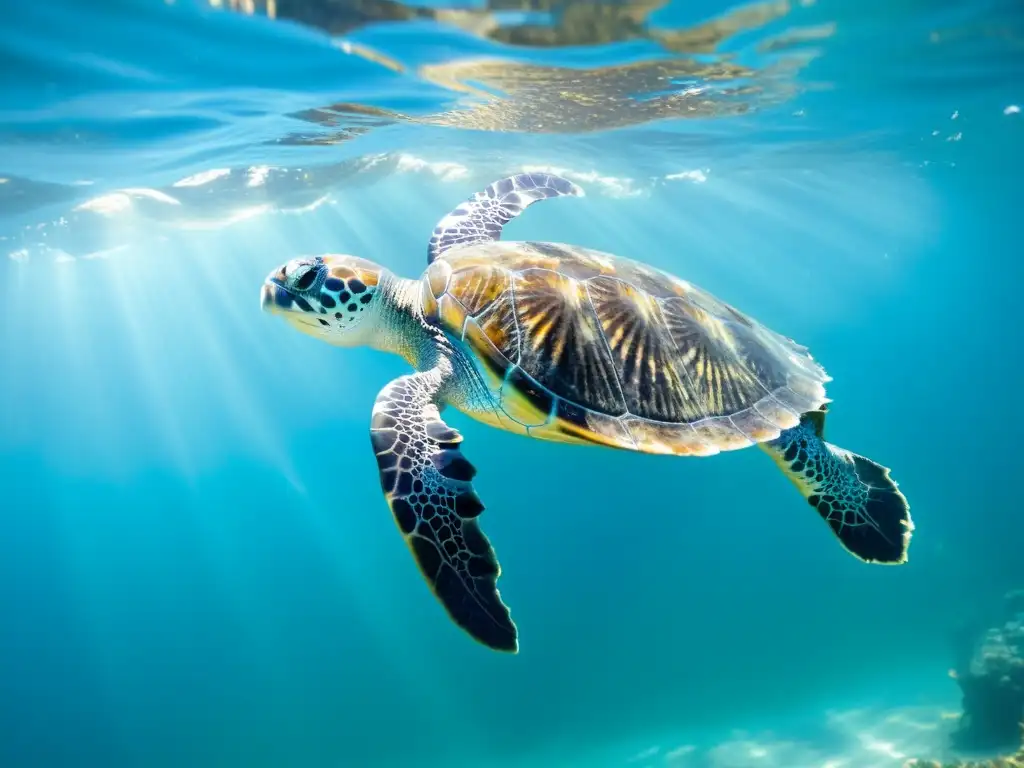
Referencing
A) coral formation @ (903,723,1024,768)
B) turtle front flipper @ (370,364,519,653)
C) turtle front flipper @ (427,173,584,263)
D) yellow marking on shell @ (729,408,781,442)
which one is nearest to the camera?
turtle front flipper @ (370,364,519,653)

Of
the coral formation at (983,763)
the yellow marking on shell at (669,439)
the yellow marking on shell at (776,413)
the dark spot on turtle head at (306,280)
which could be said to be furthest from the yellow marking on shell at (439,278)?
the coral formation at (983,763)

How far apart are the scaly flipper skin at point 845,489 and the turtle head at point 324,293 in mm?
2861

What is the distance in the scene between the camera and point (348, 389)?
42.2 m

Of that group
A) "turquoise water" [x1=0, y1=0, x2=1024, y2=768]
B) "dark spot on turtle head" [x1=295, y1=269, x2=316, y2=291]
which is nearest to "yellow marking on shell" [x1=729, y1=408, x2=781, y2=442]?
"dark spot on turtle head" [x1=295, y1=269, x2=316, y2=291]

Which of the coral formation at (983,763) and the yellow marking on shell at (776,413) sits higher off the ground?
the yellow marking on shell at (776,413)

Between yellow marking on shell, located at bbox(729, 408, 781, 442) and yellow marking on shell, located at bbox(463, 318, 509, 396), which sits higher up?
yellow marking on shell, located at bbox(463, 318, 509, 396)

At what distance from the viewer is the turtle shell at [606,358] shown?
3182 millimetres

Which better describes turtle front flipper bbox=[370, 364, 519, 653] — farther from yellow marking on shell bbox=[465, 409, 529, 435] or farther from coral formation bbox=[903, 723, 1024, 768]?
coral formation bbox=[903, 723, 1024, 768]

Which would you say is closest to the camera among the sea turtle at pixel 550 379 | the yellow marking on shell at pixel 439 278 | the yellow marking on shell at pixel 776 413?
the sea turtle at pixel 550 379

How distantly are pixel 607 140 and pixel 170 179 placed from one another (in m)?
9.36

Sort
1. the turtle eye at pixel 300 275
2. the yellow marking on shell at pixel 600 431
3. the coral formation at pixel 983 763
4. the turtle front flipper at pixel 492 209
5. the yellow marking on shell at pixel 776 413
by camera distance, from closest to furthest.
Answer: the yellow marking on shell at pixel 600 431
the yellow marking on shell at pixel 776 413
the turtle eye at pixel 300 275
the turtle front flipper at pixel 492 209
the coral formation at pixel 983 763

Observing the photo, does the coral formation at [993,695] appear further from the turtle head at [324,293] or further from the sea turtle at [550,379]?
the turtle head at [324,293]

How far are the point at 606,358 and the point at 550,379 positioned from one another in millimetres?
380

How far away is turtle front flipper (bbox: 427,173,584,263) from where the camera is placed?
5.10 metres
